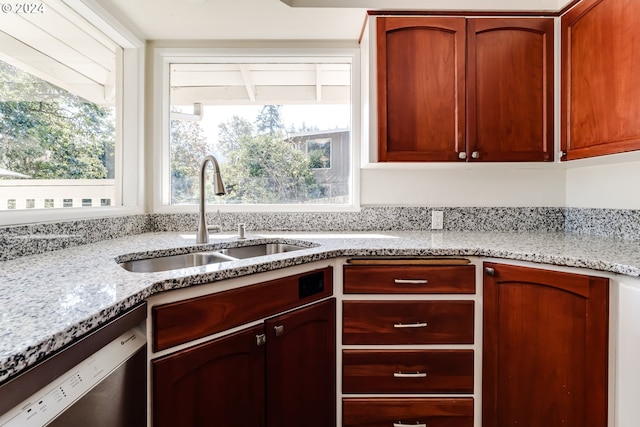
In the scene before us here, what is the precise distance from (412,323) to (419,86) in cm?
115

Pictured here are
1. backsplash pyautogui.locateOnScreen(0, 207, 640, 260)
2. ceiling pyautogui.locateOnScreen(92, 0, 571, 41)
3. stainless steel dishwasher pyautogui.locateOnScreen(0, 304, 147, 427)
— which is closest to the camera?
stainless steel dishwasher pyautogui.locateOnScreen(0, 304, 147, 427)

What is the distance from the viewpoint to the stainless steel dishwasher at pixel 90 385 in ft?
1.81

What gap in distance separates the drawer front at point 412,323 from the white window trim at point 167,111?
2.56ft

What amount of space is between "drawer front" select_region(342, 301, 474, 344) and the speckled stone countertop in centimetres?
22

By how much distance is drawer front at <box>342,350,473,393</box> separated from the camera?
4.64 feet

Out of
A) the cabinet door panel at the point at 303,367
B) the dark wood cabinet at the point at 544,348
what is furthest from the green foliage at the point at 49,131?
the dark wood cabinet at the point at 544,348

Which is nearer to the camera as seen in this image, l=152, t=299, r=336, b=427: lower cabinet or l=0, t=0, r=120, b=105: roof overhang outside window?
l=152, t=299, r=336, b=427: lower cabinet

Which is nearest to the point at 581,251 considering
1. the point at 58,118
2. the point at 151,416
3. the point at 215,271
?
the point at 215,271

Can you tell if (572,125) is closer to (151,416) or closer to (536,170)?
(536,170)

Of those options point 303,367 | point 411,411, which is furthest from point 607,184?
point 303,367

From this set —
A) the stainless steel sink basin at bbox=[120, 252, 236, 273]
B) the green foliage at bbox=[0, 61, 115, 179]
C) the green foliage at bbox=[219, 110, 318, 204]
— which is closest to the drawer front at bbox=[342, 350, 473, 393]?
the stainless steel sink basin at bbox=[120, 252, 236, 273]

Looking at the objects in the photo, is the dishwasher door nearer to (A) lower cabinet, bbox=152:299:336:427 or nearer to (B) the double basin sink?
(A) lower cabinet, bbox=152:299:336:427

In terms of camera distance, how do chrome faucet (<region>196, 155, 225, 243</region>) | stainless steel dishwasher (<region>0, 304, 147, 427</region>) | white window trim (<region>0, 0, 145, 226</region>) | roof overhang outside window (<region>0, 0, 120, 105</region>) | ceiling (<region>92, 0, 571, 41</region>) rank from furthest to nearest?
white window trim (<region>0, 0, 145, 226</region>), ceiling (<region>92, 0, 571, 41</region>), chrome faucet (<region>196, 155, 225, 243</region>), roof overhang outside window (<region>0, 0, 120, 105</region>), stainless steel dishwasher (<region>0, 304, 147, 427</region>)

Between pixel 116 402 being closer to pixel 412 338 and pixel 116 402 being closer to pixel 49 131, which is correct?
pixel 412 338
